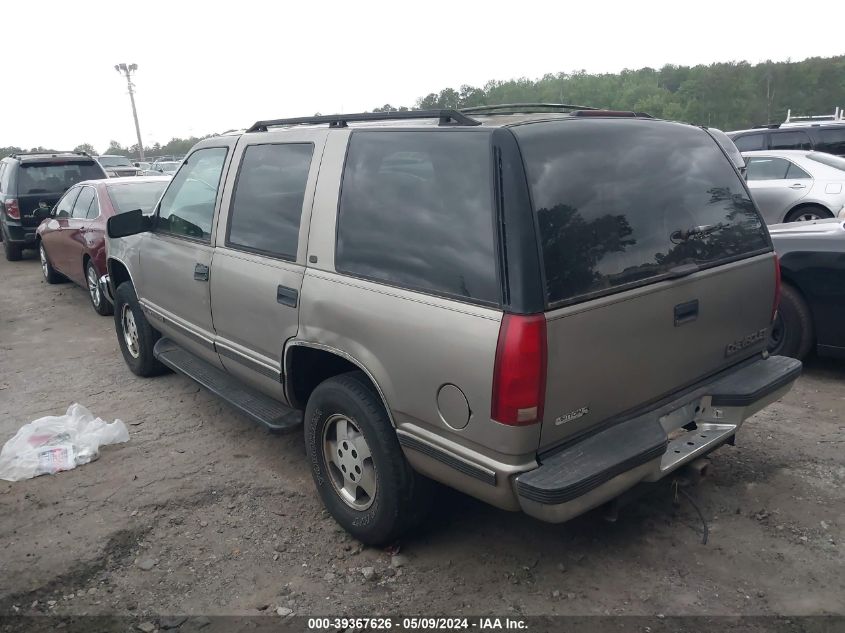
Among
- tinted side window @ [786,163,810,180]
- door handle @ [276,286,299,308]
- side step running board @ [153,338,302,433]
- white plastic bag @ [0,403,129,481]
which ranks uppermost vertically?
door handle @ [276,286,299,308]

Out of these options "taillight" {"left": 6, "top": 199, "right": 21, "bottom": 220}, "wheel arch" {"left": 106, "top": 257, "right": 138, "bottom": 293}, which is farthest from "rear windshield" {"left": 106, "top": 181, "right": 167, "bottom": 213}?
"taillight" {"left": 6, "top": 199, "right": 21, "bottom": 220}

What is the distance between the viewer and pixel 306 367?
3471 millimetres

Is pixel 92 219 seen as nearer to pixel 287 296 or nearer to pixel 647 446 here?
pixel 287 296

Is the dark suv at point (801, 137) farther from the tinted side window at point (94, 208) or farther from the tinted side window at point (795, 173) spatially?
the tinted side window at point (94, 208)

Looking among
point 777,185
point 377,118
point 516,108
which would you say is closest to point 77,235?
point 377,118

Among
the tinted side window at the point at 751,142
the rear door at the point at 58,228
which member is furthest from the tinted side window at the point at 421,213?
the tinted side window at the point at 751,142

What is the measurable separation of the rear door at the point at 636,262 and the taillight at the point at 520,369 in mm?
55

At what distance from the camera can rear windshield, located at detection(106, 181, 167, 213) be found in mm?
7629

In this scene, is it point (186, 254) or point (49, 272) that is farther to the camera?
point (49, 272)

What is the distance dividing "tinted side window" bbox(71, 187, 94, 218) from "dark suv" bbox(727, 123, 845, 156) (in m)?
11.1

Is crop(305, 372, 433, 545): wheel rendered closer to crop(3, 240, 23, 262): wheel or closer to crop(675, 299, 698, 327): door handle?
crop(675, 299, 698, 327): door handle

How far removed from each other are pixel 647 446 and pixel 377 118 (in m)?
1.92

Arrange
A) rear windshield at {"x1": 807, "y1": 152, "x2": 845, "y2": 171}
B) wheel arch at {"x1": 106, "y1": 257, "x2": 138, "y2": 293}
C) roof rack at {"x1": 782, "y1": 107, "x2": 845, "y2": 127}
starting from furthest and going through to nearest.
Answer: roof rack at {"x1": 782, "y1": 107, "x2": 845, "y2": 127}
rear windshield at {"x1": 807, "y1": 152, "x2": 845, "y2": 171}
wheel arch at {"x1": 106, "y1": 257, "x2": 138, "y2": 293}

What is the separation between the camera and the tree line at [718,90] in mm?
44125
